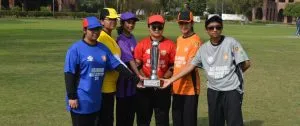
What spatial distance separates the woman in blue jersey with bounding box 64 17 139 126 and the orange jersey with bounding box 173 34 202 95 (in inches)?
42.0

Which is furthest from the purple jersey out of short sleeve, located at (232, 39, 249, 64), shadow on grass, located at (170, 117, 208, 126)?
shadow on grass, located at (170, 117, 208, 126)

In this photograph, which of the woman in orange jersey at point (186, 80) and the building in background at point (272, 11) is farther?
the building in background at point (272, 11)

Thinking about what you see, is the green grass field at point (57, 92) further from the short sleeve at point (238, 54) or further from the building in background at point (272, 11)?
the building in background at point (272, 11)

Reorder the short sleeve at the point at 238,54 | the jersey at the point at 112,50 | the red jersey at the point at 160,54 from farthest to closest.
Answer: the red jersey at the point at 160,54, the jersey at the point at 112,50, the short sleeve at the point at 238,54

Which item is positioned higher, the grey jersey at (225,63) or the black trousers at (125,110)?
the grey jersey at (225,63)

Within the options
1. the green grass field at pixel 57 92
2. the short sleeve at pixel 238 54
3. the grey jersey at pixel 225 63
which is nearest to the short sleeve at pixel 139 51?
the grey jersey at pixel 225 63

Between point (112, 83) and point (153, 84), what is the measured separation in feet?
2.91

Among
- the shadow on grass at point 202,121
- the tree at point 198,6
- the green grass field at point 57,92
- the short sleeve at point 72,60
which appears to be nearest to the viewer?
the short sleeve at point 72,60

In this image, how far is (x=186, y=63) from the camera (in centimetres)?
655


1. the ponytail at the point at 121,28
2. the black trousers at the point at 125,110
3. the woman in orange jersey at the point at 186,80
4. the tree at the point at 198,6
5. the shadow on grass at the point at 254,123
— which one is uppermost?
the tree at the point at 198,6

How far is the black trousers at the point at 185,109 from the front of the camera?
6641 mm

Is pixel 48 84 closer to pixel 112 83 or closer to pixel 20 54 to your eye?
pixel 112 83

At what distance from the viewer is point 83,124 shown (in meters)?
5.97

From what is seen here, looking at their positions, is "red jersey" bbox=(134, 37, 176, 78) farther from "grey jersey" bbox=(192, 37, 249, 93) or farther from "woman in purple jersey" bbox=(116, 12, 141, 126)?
"grey jersey" bbox=(192, 37, 249, 93)
